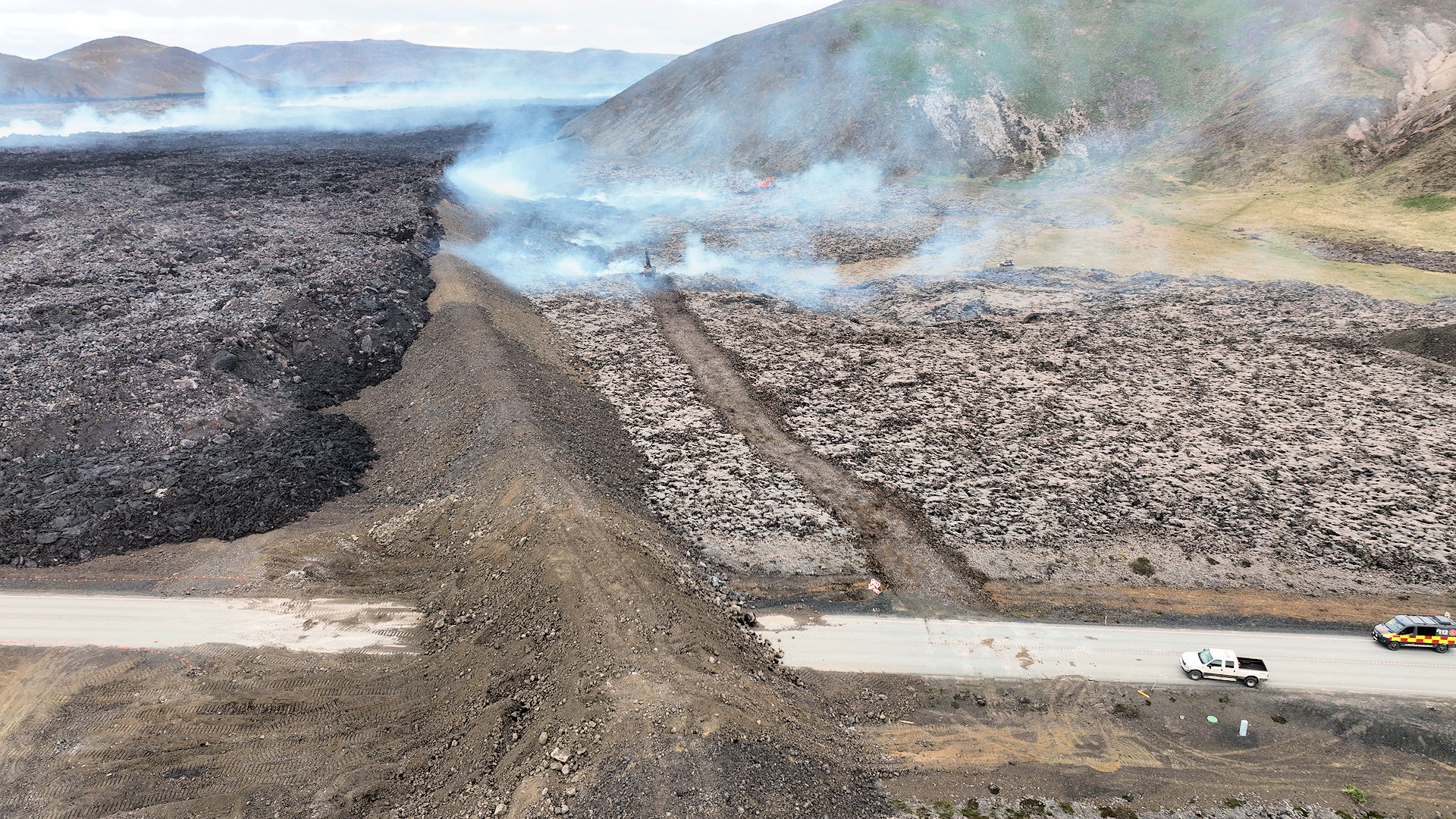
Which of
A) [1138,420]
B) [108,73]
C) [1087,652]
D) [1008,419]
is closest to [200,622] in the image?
[1087,652]

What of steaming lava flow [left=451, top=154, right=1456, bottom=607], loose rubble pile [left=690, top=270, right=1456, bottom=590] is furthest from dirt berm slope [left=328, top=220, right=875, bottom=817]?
loose rubble pile [left=690, top=270, right=1456, bottom=590]

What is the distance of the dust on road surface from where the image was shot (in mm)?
19172

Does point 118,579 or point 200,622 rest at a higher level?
point 118,579

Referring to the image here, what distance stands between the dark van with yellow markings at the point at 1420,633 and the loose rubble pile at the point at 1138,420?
2.43 meters

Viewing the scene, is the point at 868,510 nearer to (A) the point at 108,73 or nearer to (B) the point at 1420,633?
(B) the point at 1420,633

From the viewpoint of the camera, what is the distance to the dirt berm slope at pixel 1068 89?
6694 cm

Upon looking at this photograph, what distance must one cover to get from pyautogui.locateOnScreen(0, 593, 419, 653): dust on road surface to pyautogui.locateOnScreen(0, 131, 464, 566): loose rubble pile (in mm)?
2736

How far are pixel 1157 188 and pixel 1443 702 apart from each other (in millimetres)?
61068

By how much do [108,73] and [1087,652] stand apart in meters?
223

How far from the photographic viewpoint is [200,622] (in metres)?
19.8

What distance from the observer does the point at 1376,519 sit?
969 inches

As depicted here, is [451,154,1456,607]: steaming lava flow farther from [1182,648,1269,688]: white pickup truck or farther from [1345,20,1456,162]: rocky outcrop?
[1345,20,1456,162]: rocky outcrop

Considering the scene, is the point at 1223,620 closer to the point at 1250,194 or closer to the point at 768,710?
the point at 768,710

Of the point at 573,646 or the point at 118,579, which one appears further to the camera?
the point at 118,579
